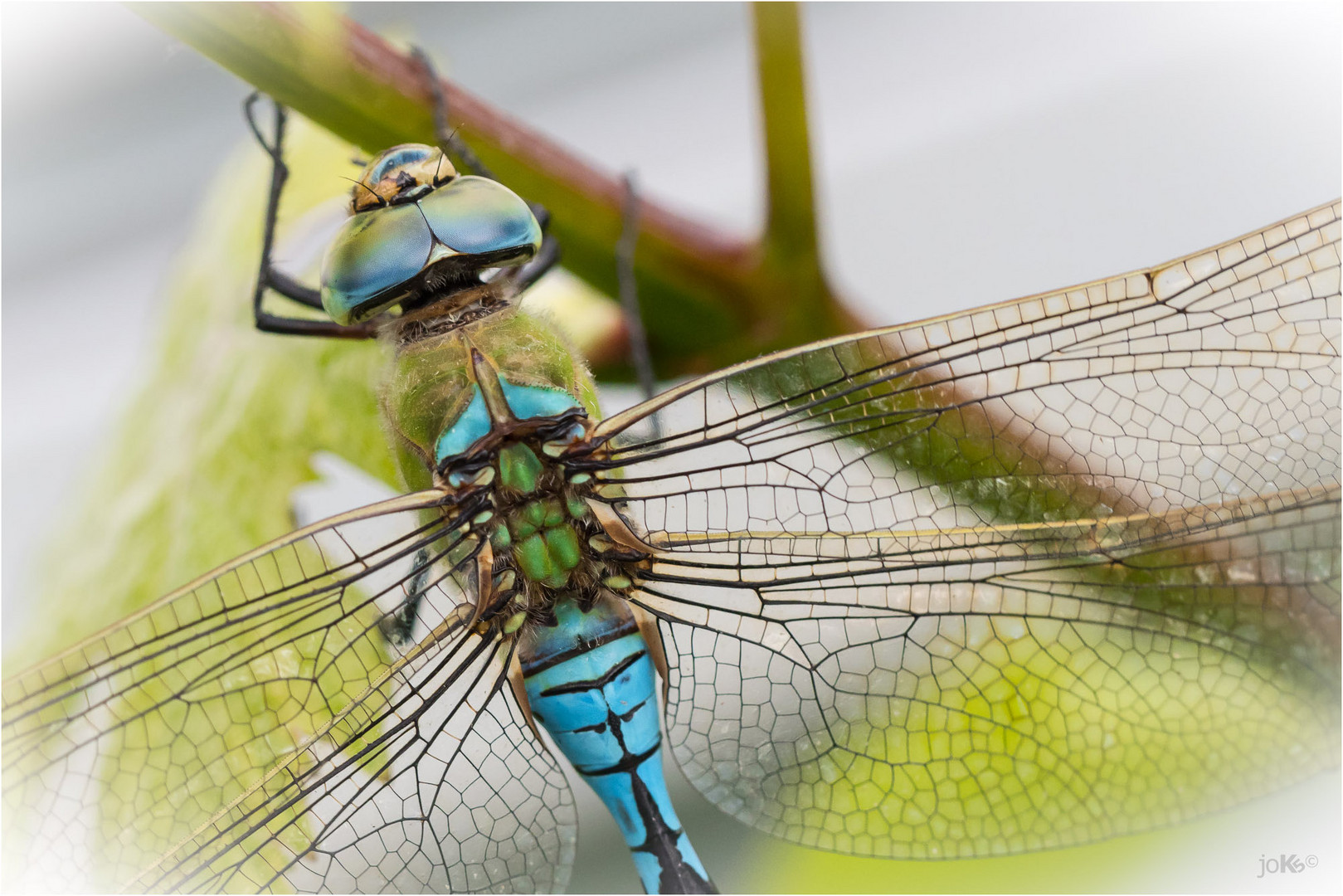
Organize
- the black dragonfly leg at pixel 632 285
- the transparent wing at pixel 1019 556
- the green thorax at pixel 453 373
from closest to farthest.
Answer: the transparent wing at pixel 1019 556, the green thorax at pixel 453 373, the black dragonfly leg at pixel 632 285

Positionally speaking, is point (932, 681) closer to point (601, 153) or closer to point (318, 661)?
point (318, 661)

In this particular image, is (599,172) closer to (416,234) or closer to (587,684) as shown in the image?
(416,234)

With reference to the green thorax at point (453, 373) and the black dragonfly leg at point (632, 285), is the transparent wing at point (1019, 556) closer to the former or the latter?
the green thorax at point (453, 373)

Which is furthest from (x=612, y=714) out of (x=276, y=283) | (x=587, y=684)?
(x=276, y=283)

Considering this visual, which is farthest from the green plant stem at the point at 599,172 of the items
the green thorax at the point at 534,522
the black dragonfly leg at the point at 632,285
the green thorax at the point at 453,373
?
the green thorax at the point at 534,522

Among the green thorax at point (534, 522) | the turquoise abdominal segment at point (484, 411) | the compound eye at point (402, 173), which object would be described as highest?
the compound eye at point (402, 173)

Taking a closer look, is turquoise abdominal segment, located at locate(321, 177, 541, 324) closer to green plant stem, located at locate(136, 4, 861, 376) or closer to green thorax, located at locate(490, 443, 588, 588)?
green plant stem, located at locate(136, 4, 861, 376)

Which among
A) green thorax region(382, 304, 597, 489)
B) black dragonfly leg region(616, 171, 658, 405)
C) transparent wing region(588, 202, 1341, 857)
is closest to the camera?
transparent wing region(588, 202, 1341, 857)

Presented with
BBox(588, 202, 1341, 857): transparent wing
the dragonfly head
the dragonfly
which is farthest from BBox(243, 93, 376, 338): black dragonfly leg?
BBox(588, 202, 1341, 857): transparent wing

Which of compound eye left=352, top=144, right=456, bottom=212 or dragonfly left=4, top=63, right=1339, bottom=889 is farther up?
compound eye left=352, top=144, right=456, bottom=212
